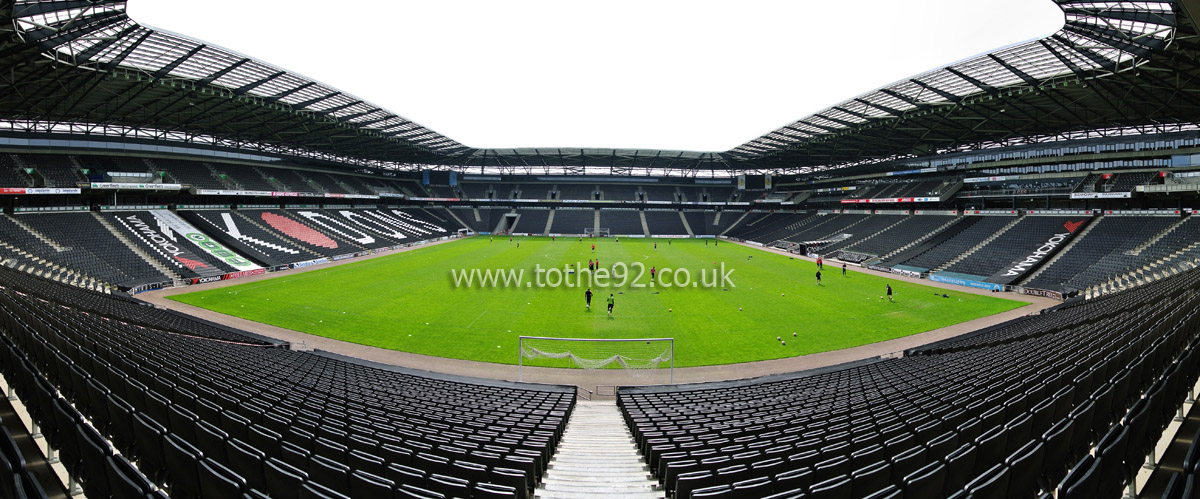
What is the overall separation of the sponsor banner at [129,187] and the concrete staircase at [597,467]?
52.3 metres

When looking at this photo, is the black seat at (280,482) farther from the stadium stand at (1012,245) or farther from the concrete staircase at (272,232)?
the concrete staircase at (272,232)

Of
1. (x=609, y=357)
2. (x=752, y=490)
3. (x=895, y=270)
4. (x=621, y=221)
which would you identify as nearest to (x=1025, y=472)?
(x=752, y=490)

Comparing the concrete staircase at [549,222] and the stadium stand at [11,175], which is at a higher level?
the stadium stand at [11,175]

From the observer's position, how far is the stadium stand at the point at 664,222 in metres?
87.8

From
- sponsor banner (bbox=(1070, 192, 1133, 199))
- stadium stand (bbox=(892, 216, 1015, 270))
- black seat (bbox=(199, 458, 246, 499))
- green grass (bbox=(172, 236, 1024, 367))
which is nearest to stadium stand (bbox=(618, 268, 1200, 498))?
black seat (bbox=(199, 458, 246, 499))

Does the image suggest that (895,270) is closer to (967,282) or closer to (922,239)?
(967,282)

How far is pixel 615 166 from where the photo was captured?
92188 millimetres

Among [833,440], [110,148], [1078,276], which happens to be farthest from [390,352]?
[110,148]

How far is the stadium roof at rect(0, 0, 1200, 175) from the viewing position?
21266mm

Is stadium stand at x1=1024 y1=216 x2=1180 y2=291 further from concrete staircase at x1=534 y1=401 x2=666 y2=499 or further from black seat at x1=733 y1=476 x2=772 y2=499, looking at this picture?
black seat at x1=733 y1=476 x2=772 y2=499

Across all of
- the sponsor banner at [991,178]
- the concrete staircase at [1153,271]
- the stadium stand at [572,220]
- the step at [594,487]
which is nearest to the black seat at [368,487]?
the step at [594,487]

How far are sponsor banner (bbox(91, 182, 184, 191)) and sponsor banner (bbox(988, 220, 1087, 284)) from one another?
71.5m

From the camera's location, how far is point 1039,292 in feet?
99.6

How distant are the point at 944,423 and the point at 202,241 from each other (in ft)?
174
